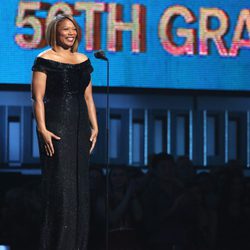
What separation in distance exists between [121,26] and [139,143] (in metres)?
1.11

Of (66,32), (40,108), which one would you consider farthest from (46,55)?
(40,108)

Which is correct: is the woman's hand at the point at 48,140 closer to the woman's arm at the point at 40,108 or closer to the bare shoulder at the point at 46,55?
the woman's arm at the point at 40,108

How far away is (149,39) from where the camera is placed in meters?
7.32

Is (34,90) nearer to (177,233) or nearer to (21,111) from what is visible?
(177,233)

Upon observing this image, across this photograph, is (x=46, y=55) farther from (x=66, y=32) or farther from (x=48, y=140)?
(x=48, y=140)

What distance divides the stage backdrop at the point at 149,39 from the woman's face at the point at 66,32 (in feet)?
12.6

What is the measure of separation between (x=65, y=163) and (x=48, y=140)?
0.12 m

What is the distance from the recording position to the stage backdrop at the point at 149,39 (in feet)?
23.5

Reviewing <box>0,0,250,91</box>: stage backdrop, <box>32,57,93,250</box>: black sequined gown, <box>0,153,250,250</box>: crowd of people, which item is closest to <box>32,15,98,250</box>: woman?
<box>32,57,93,250</box>: black sequined gown

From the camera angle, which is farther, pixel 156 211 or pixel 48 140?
pixel 156 211

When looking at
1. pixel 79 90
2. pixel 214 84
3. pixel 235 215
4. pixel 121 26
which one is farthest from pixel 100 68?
pixel 79 90

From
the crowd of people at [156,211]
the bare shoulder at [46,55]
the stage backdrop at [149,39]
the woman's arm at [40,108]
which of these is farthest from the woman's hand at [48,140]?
the stage backdrop at [149,39]

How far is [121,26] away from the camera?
7289mm

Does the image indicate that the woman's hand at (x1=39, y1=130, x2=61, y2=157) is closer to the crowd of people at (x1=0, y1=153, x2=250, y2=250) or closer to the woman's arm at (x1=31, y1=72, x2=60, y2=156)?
the woman's arm at (x1=31, y1=72, x2=60, y2=156)
